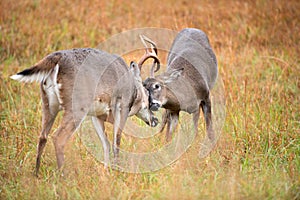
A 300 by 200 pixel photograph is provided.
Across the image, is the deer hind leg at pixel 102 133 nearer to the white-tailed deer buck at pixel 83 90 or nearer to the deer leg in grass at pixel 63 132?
the white-tailed deer buck at pixel 83 90

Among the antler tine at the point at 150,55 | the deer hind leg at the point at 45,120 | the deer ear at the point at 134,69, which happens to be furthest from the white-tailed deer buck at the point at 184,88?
the deer hind leg at the point at 45,120

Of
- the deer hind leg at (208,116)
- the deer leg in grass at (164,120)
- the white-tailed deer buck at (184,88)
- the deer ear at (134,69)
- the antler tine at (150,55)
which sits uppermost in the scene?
the antler tine at (150,55)

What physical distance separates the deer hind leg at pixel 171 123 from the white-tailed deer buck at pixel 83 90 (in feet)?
2.24

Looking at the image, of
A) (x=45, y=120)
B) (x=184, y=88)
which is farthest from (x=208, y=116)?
(x=45, y=120)

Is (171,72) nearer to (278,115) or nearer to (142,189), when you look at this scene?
(278,115)

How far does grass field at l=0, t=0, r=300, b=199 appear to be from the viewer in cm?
485

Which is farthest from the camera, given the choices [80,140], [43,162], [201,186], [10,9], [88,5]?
[88,5]

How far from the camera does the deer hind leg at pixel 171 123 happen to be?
6.69 m

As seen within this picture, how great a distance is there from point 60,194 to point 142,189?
80cm

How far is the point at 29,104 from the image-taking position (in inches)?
299

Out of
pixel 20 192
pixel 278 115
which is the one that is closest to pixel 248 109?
pixel 278 115

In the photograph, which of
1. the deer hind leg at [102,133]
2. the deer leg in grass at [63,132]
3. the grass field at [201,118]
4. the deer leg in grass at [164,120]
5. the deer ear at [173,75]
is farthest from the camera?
the deer leg in grass at [164,120]

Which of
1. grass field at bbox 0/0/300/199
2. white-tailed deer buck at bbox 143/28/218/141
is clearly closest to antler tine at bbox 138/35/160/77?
white-tailed deer buck at bbox 143/28/218/141

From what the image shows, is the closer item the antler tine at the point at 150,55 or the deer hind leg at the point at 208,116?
the antler tine at the point at 150,55
